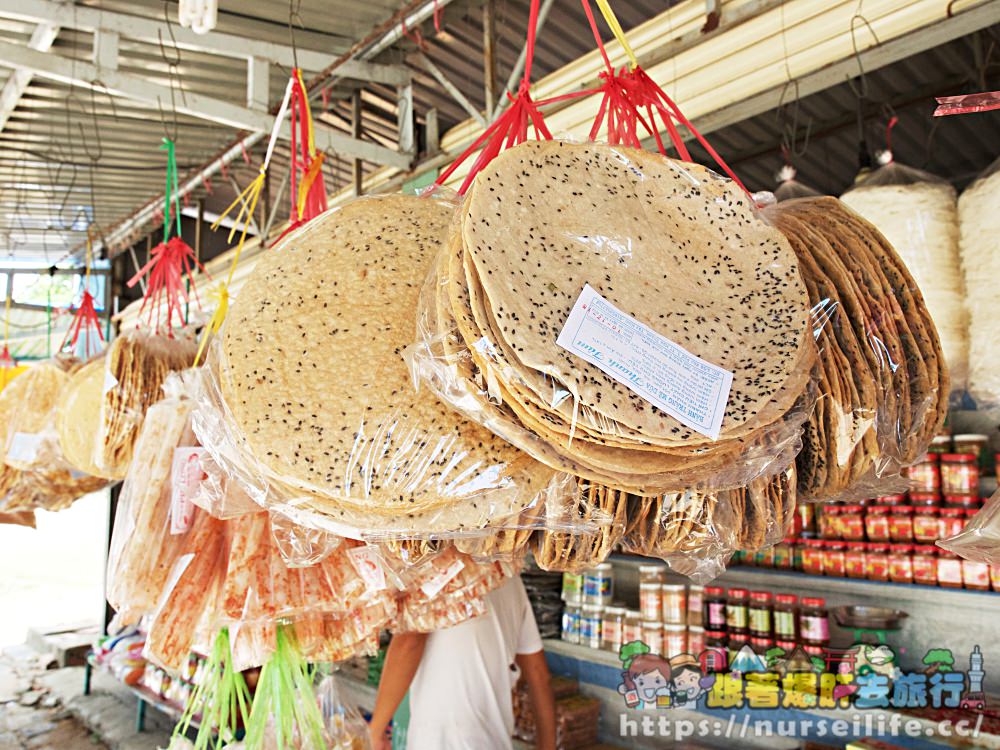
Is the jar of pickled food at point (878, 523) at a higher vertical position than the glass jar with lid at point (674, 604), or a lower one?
higher

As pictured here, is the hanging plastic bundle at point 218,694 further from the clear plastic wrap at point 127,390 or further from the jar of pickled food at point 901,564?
the jar of pickled food at point 901,564

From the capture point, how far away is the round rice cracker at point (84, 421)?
2.07 meters

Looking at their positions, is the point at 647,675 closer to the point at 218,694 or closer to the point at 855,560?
the point at 855,560

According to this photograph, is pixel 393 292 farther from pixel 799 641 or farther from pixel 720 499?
pixel 799 641

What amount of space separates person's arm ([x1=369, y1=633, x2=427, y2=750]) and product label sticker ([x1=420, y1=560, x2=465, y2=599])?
133 cm

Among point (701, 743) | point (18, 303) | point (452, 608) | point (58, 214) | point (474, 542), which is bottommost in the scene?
point (701, 743)

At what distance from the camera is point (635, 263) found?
0.74m

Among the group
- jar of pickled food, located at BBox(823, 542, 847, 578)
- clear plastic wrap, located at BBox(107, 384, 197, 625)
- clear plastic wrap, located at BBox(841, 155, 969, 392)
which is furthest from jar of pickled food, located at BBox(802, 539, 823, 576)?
clear plastic wrap, located at BBox(107, 384, 197, 625)

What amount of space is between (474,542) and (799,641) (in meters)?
2.70

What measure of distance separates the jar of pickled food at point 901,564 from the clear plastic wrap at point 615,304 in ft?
8.18

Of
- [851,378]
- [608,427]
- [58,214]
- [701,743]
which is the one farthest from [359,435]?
[58,214]

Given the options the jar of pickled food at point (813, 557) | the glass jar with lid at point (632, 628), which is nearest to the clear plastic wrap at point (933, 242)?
the jar of pickled food at point (813, 557)

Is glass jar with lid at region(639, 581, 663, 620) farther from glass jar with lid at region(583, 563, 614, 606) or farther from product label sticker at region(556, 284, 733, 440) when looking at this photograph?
product label sticker at region(556, 284, 733, 440)

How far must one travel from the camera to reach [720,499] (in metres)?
0.88
